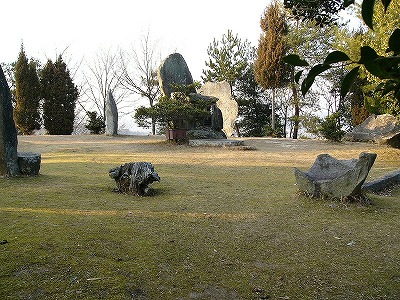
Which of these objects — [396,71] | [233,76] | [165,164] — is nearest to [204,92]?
[233,76]

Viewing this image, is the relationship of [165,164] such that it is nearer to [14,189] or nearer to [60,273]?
[14,189]

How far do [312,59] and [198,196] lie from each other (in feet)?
52.4

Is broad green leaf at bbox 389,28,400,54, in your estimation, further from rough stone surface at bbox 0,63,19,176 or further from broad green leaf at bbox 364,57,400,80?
rough stone surface at bbox 0,63,19,176

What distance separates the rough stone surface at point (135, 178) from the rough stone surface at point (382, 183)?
291cm

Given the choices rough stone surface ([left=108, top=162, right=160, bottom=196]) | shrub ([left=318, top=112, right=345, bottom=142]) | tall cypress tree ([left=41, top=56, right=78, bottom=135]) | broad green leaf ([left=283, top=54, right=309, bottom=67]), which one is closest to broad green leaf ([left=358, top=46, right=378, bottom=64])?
broad green leaf ([left=283, top=54, right=309, bottom=67])

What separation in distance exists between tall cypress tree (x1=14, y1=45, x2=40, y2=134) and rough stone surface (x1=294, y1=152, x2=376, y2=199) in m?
18.3

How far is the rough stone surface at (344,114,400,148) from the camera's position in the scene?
11427 mm

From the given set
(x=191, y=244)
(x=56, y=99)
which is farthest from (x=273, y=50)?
(x=191, y=244)

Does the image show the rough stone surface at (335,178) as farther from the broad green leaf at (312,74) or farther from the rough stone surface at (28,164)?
the rough stone surface at (28,164)

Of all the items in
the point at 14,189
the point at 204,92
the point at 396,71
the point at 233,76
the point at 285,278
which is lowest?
the point at 285,278

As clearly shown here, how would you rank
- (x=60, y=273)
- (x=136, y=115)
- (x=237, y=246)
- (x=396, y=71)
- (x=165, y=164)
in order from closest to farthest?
1. (x=396, y=71)
2. (x=60, y=273)
3. (x=237, y=246)
4. (x=165, y=164)
5. (x=136, y=115)

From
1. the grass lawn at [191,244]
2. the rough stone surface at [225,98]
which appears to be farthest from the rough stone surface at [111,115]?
the grass lawn at [191,244]

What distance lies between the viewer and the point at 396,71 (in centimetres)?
83

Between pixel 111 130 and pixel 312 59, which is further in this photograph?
pixel 312 59
